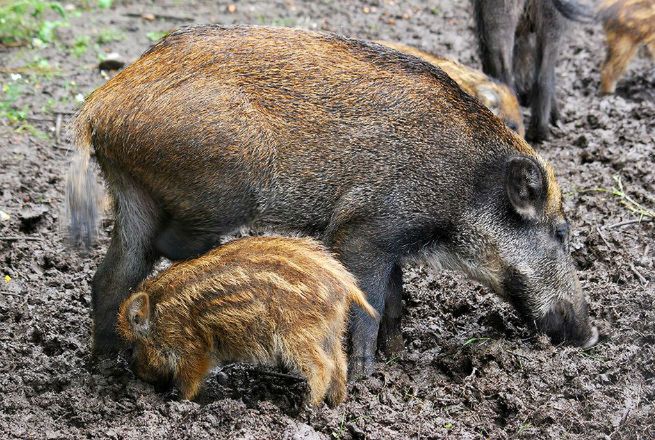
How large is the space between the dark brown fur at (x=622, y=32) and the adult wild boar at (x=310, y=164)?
3.33 metres

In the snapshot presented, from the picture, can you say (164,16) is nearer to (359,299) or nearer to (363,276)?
(363,276)

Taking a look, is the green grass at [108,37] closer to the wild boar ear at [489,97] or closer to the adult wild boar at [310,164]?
the wild boar ear at [489,97]

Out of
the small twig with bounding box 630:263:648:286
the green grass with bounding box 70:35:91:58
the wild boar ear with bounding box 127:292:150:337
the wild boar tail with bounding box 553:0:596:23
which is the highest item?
the wild boar tail with bounding box 553:0:596:23

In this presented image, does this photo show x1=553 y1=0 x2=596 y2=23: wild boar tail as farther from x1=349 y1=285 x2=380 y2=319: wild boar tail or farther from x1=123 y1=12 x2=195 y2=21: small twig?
x1=349 y1=285 x2=380 y2=319: wild boar tail

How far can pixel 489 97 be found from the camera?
6.71m

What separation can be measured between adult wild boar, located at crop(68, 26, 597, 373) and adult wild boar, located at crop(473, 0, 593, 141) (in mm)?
2341

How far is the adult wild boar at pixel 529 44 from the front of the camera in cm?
704

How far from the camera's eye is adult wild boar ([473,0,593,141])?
23.1 ft

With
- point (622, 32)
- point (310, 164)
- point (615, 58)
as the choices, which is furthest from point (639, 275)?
point (622, 32)

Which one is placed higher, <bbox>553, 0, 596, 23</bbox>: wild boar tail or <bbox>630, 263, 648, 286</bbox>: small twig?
<bbox>553, 0, 596, 23</bbox>: wild boar tail

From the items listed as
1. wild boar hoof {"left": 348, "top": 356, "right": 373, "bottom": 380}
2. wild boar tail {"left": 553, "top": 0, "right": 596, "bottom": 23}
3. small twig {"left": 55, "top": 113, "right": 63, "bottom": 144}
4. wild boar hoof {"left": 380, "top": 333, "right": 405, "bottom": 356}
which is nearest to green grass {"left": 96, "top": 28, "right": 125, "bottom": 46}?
small twig {"left": 55, "top": 113, "right": 63, "bottom": 144}

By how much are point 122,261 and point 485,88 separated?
3127 millimetres

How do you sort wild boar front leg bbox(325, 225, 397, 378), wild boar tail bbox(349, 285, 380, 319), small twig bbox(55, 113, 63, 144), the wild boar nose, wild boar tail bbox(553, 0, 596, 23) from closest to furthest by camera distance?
wild boar tail bbox(349, 285, 380, 319), wild boar front leg bbox(325, 225, 397, 378), the wild boar nose, small twig bbox(55, 113, 63, 144), wild boar tail bbox(553, 0, 596, 23)

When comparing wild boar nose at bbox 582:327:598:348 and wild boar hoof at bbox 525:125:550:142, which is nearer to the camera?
wild boar nose at bbox 582:327:598:348
